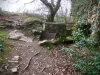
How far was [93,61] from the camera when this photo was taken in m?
3.56

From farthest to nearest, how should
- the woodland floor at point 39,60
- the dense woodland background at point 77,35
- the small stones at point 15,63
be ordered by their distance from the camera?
1. the woodland floor at point 39,60
2. the small stones at point 15,63
3. the dense woodland background at point 77,35

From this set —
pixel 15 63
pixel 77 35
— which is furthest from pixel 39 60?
pixel 77 35

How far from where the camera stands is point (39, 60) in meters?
4.88

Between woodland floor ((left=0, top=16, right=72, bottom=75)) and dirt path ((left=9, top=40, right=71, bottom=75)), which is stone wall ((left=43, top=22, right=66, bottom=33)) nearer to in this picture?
woodland floor ((left=0, top=16, right=72, bottom=75))

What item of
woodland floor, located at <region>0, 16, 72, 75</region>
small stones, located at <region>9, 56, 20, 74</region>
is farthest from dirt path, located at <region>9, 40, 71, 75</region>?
small stones, located at <region>9, 56, 20, 74</region>

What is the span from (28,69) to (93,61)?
75.5 inches

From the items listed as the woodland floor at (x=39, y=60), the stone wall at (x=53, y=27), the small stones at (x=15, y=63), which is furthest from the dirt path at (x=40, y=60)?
the stone wall at (x=53, y=27)

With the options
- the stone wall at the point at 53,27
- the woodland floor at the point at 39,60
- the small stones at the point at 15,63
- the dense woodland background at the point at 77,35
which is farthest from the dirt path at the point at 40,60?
the stone wall at the point at 53,27

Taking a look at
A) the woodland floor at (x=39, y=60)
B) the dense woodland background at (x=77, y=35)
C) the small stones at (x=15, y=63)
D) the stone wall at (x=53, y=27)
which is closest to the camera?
the dense woodland background at (x=77, y=35)

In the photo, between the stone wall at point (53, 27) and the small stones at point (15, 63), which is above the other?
the stone wall at point (53, 27)

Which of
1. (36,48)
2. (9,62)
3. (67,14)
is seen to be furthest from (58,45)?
(67,14)

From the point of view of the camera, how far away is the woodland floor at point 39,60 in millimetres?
4215

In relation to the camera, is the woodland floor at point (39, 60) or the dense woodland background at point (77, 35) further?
the woodland floor at point (39, 60)

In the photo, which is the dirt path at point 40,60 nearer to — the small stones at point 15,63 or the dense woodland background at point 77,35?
the small stones at point 15,63
